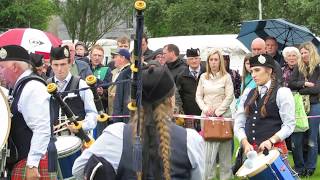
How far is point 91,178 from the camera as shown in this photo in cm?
382

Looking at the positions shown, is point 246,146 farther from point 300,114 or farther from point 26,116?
point 300,114

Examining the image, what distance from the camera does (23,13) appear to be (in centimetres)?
3975

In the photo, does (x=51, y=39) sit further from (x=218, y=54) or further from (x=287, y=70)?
(x=287, y=70)

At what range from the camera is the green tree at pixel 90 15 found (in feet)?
144

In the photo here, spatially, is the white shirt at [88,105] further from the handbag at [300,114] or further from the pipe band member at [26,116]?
the handbag at [300,114]

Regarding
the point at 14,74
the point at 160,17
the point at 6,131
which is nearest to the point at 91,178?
the point at 6,131

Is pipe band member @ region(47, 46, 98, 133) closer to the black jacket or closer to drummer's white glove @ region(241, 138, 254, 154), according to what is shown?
drummer's white glove @ region(241, 138, 254, 154)

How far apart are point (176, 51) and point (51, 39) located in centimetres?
188

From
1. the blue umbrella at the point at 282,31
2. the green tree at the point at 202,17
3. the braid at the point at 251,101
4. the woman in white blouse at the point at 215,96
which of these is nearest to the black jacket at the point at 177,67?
the woman in white blouse at the point at 215,96

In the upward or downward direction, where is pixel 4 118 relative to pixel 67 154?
upward

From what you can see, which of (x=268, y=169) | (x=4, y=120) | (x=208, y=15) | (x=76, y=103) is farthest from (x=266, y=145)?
(x=208, y=15)

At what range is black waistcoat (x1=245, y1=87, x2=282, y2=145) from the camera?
672 centimetres

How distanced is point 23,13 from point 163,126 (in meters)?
37.1

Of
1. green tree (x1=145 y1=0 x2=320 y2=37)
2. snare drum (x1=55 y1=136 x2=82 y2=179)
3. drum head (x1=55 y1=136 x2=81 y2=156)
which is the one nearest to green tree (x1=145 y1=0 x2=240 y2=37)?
green tree (x1=145 y1=0 x2=320 y2=37)
